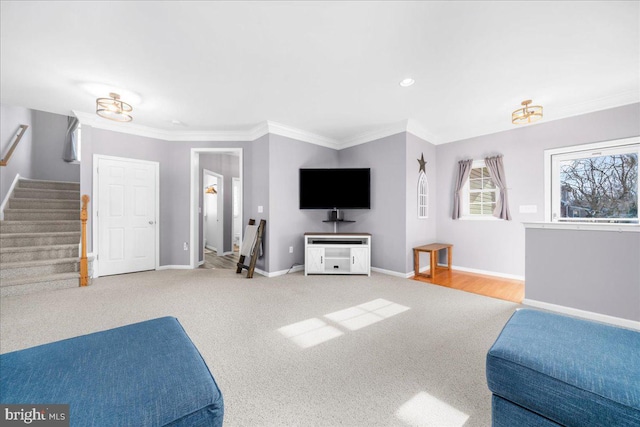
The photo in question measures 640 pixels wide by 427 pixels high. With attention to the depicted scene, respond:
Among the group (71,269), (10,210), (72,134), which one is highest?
(72,134)

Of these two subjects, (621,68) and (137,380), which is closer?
(137,380)

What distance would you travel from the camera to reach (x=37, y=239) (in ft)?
12.6

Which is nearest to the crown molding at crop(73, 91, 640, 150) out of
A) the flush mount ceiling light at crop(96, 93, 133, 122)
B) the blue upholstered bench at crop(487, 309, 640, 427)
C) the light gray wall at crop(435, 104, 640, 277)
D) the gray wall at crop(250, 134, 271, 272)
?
the light gray wall at crop(435, 104, 640, 277)

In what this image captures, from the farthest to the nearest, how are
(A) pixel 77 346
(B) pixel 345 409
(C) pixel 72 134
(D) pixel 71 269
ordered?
(C) pixel 72 134, (D) pixel 71 269, (B) pixel 345 409, (A) pixel 77 346

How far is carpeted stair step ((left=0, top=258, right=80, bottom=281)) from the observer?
3.32 metres

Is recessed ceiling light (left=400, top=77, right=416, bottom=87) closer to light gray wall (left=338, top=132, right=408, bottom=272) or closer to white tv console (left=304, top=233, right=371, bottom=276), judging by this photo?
light gray wall (left=338, top=132, right=408, bottom=272)

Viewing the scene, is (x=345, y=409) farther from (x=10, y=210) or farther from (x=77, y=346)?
(x=10, y=210)

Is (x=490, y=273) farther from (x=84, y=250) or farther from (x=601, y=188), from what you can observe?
(x=84, y=250)

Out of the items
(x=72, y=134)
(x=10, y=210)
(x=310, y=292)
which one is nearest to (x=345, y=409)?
(x=310, y=292)

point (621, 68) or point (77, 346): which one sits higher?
point (621, 68)

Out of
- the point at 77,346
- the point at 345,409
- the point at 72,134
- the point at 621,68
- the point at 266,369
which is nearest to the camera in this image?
the point at 77,346

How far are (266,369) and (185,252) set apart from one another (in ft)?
12.3

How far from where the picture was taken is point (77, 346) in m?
1.02

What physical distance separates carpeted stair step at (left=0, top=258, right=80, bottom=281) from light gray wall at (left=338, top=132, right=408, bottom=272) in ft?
15.1
